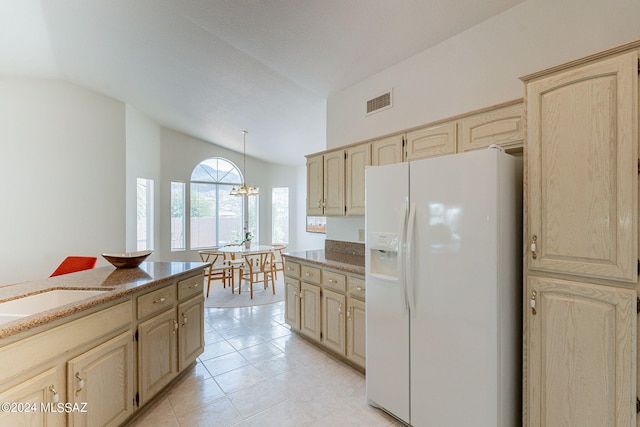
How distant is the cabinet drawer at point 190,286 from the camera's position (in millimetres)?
2445

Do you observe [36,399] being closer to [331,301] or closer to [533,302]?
[331,301]

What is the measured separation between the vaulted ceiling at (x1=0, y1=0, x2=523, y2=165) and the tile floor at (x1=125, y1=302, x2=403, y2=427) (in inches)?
118

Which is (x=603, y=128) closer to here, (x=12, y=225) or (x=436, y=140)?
(x=436, y=140)

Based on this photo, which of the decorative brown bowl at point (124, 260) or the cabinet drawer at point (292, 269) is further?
the cabinet drawer at point (292, 269)

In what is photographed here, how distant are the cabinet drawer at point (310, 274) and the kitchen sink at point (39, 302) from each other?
1.78 metres

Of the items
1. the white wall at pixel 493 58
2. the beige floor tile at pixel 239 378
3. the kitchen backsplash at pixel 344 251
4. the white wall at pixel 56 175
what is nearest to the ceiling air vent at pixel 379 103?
the white wall at pixel 493 58

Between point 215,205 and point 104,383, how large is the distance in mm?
5700

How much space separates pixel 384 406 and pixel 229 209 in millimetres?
6098

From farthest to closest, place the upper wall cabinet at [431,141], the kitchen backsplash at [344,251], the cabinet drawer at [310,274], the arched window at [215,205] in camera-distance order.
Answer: the arched window at [215,205]
the kitchen backsplash at [344,251]
the cabinet drawer at [310,274]
the upper wall cabinet at [431,141]

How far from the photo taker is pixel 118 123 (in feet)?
16.0

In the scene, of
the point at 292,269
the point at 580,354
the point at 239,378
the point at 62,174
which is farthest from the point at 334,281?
the point at 62,174

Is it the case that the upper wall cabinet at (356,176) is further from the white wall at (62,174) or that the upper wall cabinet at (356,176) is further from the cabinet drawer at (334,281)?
the white wall at (62,174)

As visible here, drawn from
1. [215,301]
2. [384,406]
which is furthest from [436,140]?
[215,301]

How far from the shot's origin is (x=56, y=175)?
4.33 meters
